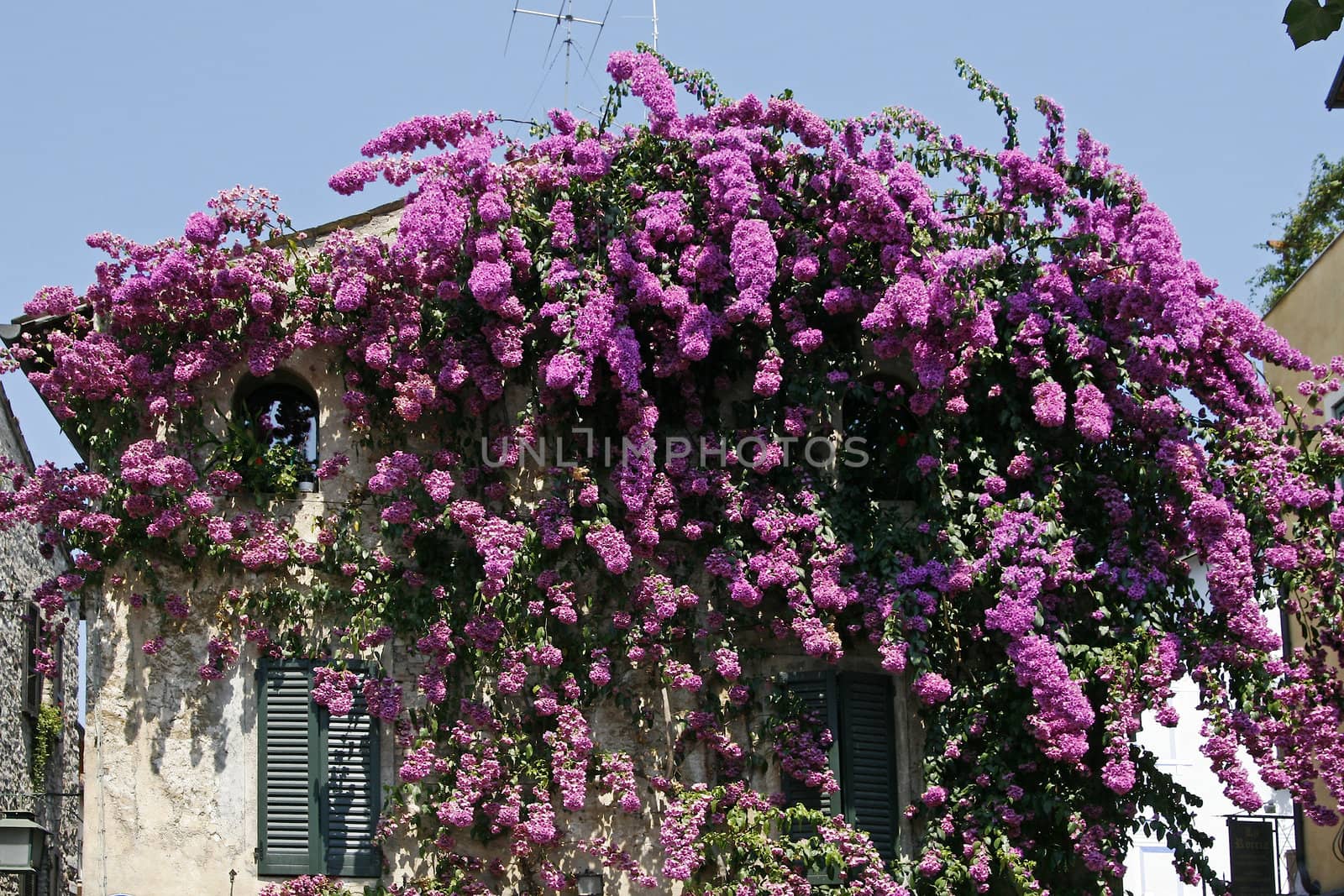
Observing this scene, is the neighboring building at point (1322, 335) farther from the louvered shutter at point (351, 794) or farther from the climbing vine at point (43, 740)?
the climbing vine at point (43, 740)

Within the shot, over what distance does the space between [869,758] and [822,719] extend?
19.9 inches

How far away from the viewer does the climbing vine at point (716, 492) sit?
45.4ft

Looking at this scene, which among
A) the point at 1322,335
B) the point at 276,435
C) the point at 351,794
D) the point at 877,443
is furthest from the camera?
the point at 1322,335

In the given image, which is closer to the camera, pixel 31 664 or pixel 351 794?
pixel 351 794

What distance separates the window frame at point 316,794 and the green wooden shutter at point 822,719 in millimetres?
3132

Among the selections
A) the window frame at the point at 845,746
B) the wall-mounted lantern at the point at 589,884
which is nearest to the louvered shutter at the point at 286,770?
the wall-mounted lantern at the point at 589,884

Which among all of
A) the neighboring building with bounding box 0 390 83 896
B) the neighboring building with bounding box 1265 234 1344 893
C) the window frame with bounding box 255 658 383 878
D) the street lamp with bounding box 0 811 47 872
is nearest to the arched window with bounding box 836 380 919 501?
the neighboring building with bounding box 1265 234 1344 893

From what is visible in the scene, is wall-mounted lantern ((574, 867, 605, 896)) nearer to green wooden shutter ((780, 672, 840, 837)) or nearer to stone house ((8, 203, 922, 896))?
stone house ((8, 203, 922, 896))

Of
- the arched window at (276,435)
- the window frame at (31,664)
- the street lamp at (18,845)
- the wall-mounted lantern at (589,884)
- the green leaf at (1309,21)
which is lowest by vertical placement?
the wall-mounted lantern at (589,884)

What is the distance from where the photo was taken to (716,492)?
1452cm

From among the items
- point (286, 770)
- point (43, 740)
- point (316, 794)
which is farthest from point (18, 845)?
point (43, 740)

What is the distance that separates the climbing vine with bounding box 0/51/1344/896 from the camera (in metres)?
13.9

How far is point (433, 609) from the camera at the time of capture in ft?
46.6

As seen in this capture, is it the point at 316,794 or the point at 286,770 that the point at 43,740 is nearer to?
the point at 286,770
